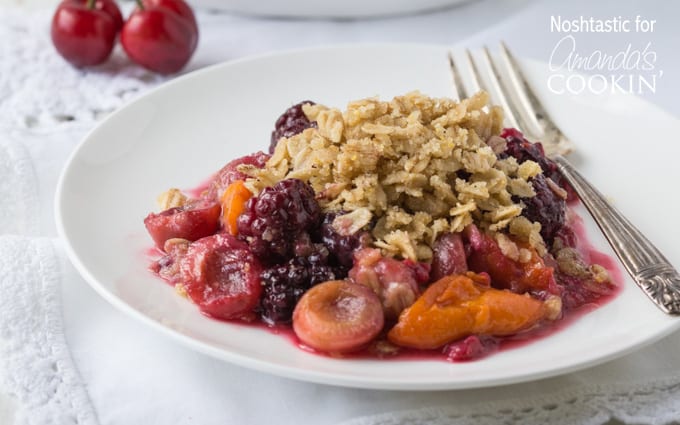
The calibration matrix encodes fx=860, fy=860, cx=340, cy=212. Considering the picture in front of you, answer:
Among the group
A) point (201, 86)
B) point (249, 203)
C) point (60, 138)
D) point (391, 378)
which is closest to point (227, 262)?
point (249, 203)

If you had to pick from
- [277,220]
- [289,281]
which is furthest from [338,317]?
[277,220]

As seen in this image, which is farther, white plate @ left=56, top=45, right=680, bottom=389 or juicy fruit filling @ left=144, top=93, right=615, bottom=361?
juicy fruit filling @ left=144, top=93, right=615, bottom=361

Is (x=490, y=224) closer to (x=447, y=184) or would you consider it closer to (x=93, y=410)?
(x=447, y=184)

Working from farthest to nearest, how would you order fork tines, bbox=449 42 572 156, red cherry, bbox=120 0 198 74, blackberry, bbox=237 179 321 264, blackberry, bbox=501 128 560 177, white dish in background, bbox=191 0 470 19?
1. white dish in background, bbox=191 0 470 19
2. red cherry, bbox=120 0 198 74
3. fork tines, bbox=449 42 572 156
4. blackberry, bbox=501 128 560 177
5. blackberry, bbox=237 179 321 264

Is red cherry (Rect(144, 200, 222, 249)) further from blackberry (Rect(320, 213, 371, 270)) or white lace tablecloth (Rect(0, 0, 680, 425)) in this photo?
blackberry (Rect(320, 213, 371, 270))

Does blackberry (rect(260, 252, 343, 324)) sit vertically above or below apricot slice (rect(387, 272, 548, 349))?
below

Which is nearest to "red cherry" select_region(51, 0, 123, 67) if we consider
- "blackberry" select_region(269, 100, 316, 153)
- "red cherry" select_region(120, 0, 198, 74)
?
"red cherry" select_region(120, 0, 198, 74)

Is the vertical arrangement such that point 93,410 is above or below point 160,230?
below

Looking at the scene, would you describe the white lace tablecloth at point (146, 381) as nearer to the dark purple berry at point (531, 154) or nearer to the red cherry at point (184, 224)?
the red cherry at point (184, 224)
